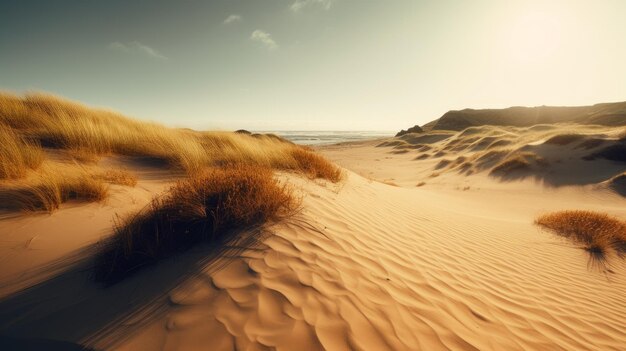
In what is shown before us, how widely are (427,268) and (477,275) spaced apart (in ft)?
2.71

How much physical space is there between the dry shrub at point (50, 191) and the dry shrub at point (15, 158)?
0.26 m

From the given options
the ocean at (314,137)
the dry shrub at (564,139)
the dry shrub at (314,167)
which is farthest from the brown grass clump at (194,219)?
the ocean at (314,137)

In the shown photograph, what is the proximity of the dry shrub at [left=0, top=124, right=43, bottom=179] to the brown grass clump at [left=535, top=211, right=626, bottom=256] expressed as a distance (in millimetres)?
10092

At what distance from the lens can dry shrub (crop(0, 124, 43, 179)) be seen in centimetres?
378

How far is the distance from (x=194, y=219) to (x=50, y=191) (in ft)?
7.46

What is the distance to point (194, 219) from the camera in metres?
2.89

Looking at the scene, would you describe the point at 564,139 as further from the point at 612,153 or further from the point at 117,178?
the point at 117,178

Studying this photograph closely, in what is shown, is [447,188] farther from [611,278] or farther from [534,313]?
[534,313]

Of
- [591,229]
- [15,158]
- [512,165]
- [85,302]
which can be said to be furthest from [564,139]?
[15,158]

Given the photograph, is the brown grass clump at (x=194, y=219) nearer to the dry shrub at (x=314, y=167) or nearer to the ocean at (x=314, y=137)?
the dry shrub at (x=314, y=167)

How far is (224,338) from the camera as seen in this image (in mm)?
1840

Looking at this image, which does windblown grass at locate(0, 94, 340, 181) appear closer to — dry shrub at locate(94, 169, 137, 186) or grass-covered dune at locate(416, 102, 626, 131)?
dry shrub at locate(94, 169, 137, 186)

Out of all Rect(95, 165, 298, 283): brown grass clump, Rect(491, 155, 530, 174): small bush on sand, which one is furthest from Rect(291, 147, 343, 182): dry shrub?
Rect(491, 155, 530, 174): small bush on sand

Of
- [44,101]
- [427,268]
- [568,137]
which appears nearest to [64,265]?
[427,268]
